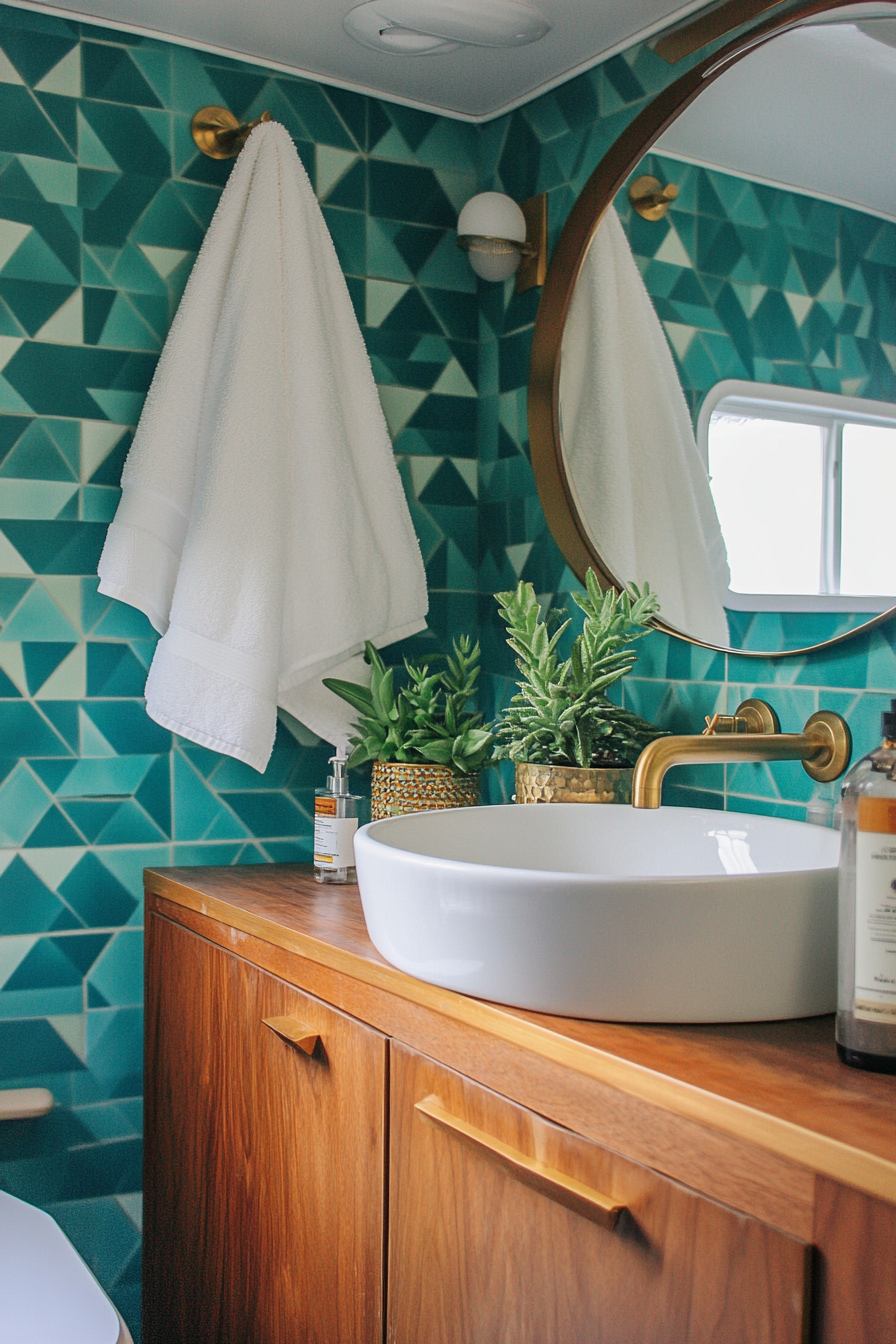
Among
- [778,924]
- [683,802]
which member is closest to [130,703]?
[683,802]

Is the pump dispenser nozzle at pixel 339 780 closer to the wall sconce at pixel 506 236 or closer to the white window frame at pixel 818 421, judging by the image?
the white window frame at pixel 818 421

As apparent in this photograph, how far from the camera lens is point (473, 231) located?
173 cm

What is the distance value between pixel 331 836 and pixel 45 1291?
0.57 metres

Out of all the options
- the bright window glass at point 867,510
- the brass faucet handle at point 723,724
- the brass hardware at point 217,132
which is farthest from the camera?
the brass hardware at point 217,132

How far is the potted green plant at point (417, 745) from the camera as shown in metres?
1.52

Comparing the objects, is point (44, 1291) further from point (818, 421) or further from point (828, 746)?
point (818, 421)

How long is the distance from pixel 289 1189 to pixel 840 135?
1.21 m

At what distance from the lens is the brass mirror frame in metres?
1.41

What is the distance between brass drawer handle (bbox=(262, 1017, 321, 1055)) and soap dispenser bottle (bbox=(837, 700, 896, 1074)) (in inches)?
21.2

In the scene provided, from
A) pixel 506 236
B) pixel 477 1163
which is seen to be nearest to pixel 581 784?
pixel 477 1163

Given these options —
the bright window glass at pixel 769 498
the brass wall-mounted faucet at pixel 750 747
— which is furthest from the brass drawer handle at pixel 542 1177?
the bright window glass at pixel 769 498

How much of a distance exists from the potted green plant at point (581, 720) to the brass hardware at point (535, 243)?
0.59 metres

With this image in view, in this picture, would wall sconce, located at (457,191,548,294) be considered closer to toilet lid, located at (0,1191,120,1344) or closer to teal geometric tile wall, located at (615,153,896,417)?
teal geometric tile wall, located at (615,153,896,417)

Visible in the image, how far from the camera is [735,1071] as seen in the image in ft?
2.41
